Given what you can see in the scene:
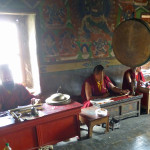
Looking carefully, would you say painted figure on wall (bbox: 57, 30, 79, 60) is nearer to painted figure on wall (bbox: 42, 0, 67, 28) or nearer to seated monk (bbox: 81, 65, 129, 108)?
painted figure on wall (bbox: 42, 0, 67, 28)

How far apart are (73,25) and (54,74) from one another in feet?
4.50

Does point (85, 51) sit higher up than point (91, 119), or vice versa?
point (85, 51)

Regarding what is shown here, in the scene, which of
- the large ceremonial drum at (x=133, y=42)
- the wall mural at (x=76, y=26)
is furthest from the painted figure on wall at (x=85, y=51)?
the large ceremonial drum at (x=133, y=42)

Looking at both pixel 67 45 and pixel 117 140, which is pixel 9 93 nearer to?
pixel 67 45

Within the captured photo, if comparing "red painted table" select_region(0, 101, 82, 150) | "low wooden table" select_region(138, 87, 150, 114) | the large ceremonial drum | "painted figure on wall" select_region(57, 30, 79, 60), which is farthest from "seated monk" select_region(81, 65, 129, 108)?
the large ceremonial drum

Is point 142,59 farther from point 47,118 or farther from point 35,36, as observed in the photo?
point 35,36

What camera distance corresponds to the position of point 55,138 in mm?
3311

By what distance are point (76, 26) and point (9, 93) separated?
7.84ft

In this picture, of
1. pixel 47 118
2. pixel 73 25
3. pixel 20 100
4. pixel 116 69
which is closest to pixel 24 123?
pixel 47 118

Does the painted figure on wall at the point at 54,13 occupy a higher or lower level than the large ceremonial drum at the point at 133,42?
higher

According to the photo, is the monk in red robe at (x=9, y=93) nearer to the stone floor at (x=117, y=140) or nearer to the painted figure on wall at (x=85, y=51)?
the stone floor at (x=117, y=140)

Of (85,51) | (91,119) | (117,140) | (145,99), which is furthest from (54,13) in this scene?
(145,99)

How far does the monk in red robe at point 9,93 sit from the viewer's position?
3479 millimetres

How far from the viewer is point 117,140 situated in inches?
139
